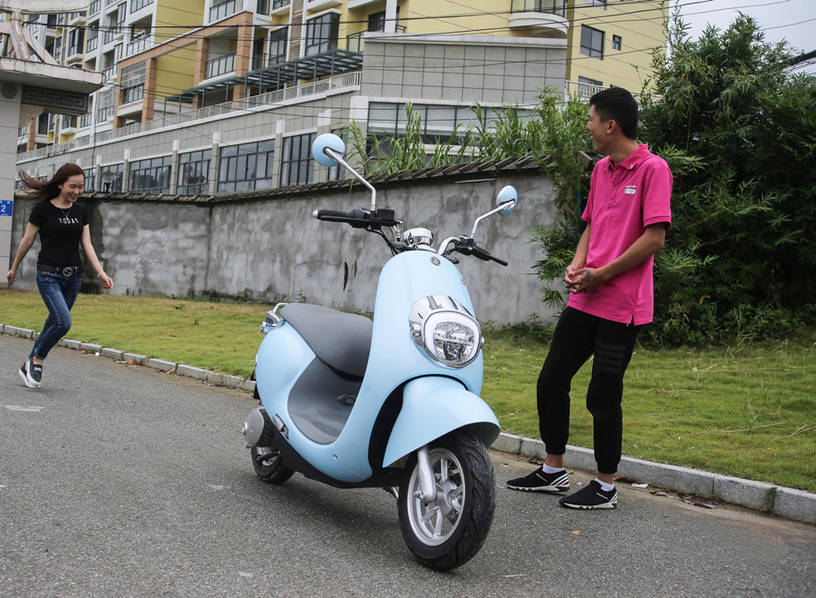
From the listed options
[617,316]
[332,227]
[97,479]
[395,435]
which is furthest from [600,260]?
[332,227]

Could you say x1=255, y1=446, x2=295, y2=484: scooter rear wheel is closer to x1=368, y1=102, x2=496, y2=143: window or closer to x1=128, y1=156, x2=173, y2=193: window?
x1=368, y1=102, x2=496, y2=143: window

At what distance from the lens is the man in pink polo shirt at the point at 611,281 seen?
13.4 feet

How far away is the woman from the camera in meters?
7.13

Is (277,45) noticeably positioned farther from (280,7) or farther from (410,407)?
(410,407)

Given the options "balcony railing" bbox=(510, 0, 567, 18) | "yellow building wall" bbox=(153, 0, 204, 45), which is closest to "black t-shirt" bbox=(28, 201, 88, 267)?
"balcony railing" bbox=(510, 0, 567, 18)

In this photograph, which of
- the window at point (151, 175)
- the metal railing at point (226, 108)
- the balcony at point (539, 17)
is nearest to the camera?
the metal railing at point (226, 108)

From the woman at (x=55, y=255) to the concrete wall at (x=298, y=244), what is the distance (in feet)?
20.3

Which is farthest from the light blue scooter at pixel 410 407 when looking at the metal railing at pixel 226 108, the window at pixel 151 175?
the window at pixel 151 175

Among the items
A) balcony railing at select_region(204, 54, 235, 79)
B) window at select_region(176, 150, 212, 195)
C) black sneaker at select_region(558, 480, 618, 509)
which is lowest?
black sneaker at select_region(558, 480, 618, 509)

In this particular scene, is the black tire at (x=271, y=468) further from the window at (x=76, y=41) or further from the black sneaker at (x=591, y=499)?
the window at (x=76, y=41)

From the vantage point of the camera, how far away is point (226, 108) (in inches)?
1737

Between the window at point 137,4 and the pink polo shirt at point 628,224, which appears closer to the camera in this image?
the pink polo shirt at point 628,224

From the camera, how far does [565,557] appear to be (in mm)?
3506

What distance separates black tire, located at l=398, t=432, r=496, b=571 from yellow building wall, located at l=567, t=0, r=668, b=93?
134 ft
